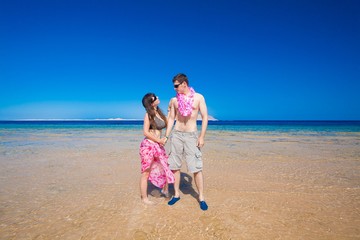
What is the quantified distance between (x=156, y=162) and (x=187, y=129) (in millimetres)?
940

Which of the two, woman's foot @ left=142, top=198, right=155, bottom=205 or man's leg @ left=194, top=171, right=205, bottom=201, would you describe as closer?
man's leg @ left=194, top=171, right=205, bottom=201

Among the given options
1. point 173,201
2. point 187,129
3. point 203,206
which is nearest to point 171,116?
point 187,129

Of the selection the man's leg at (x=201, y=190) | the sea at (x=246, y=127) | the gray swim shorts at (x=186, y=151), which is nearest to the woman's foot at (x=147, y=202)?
the gray swim shorts at (x=186, y=151)

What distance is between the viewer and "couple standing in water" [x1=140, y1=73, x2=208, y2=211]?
154 inches

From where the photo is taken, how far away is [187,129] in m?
4.02

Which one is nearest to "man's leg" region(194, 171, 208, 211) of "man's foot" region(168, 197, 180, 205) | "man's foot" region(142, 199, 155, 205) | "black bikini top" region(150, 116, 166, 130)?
"man's foot" region(168, 197, 180, 205)

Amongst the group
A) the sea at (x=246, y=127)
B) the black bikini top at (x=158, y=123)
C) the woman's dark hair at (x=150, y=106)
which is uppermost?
the woman's dark hair at (x=150, y=106)

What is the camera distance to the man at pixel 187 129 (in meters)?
3.91

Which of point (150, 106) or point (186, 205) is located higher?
point (150, 106)

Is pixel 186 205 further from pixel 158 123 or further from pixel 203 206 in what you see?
pixel 158 123

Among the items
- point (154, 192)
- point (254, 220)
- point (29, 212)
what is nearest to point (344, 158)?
point (254, 220)

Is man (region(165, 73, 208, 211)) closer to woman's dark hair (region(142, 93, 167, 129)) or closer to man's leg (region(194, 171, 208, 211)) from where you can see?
man's leg (region(194, 171, 208, 211))

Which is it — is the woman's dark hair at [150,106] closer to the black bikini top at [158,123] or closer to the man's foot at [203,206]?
the black bikini top at [158,123]

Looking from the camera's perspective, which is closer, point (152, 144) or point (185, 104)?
point (185, 104)
